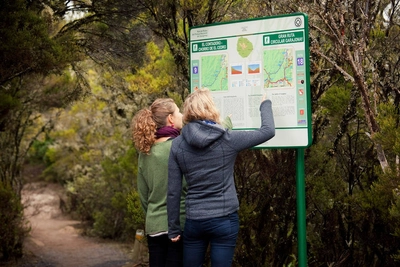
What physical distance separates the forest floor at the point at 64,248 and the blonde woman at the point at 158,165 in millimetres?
3722

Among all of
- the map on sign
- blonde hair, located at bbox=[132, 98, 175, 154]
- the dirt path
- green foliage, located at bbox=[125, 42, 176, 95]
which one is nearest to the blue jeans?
blonde hair, located at bbox=[132, 98, 175, 154]

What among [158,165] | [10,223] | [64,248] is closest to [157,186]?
[158,165]

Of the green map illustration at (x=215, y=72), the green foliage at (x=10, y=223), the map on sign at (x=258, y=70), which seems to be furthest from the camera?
the green foliage at (x=10, y=223)

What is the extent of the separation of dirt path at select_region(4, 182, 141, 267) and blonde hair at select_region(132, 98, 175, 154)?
17.5 ft

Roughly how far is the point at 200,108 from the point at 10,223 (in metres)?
7.49

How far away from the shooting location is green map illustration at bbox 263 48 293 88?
13.8ft

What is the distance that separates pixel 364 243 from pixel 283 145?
6.18ft

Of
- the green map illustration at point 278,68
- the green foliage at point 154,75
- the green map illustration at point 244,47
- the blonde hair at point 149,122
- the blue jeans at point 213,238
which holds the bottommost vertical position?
the blue jeans at point 213,238

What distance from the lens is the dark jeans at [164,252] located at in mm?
3686

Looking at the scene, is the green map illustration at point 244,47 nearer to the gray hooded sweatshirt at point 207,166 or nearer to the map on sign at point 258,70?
the map on sign at point 258,70

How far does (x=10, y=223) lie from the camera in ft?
32.3

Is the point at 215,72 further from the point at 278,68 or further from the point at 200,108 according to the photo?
the point at 200,108

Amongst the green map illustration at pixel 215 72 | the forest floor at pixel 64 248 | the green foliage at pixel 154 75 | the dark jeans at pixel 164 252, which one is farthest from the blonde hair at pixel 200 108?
the green foliage at pixel 154 75

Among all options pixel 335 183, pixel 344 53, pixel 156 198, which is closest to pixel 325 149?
pixel 335 183
